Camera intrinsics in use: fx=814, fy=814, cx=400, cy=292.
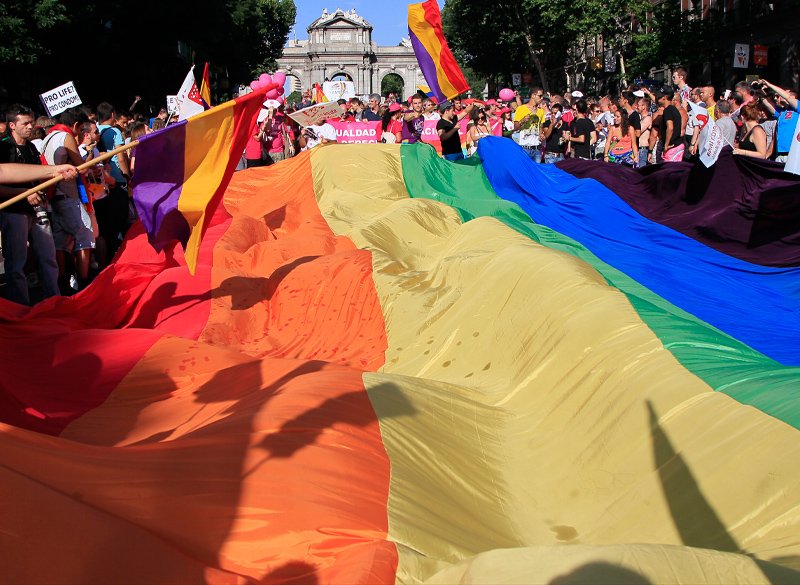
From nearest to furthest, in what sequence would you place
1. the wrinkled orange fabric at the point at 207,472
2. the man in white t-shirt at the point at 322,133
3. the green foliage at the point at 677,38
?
the wrinkled orange fabric at the point at 207,472, the man in white t-shirt at the point at 322,133, the green foliage at the point at 677,38

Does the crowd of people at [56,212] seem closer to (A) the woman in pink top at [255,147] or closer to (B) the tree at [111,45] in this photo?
(A) the woman in pink top at [255,147]

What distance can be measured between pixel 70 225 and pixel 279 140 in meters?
7.94

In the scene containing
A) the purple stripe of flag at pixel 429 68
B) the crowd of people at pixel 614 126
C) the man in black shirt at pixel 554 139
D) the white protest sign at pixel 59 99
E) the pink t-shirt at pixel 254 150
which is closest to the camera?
the crowd of people at pixel 614 126

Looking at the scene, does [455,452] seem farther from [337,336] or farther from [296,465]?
[337,336]

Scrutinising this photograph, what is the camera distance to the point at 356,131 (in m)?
16.2

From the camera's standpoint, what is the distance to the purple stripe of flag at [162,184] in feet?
19.9

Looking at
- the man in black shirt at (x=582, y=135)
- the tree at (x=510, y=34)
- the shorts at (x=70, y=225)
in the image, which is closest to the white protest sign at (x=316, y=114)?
the man in black shirt at (x=582, y=135)

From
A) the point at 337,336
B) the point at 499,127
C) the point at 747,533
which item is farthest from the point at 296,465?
the point at 499,127

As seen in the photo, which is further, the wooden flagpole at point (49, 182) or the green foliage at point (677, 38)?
the green foliage at point (677, 38)

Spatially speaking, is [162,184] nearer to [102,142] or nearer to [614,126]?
[102,142]

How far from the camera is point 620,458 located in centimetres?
345

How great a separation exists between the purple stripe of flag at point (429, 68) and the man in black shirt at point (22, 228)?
6.35 meters

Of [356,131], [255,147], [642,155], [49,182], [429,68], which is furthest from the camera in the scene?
[356,131]

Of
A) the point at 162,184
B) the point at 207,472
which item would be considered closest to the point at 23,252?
the point at 162,184
